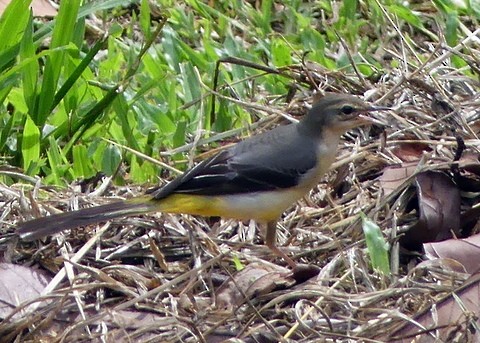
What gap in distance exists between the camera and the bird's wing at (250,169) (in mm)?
5179

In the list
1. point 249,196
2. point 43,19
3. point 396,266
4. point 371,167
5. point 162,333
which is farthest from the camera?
point 43,19

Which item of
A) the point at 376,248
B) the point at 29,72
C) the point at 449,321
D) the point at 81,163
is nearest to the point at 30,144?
the point at 81,163

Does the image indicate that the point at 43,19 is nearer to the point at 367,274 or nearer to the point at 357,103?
the point at 357,103

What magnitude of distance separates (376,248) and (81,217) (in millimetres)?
1210

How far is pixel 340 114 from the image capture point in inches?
217

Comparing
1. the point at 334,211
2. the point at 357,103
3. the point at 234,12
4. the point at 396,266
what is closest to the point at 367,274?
the point at 396,266

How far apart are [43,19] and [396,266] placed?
3685mm

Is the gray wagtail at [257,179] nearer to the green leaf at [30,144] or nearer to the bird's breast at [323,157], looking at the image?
the bird's breast at [323,157]

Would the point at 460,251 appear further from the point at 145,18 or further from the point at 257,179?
the point at 145,18

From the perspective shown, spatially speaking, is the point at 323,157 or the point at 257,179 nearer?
the point at 257,179

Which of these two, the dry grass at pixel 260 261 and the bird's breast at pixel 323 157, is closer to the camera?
the dry grass at pixel 260 261

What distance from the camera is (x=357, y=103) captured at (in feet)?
18.1

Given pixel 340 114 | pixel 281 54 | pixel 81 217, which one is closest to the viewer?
pixel 81 217

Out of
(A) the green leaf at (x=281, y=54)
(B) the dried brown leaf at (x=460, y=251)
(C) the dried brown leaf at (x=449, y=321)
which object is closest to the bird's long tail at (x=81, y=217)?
(B) the dried brown leaf at (x=460, y=251)
